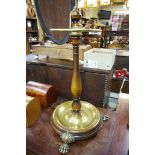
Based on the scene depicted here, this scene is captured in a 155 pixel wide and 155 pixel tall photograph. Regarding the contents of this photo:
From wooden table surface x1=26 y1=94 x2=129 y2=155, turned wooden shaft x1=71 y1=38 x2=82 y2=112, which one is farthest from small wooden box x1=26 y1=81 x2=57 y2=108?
turned wooden shaft x1=71 y1=38 x2=82 y2=112

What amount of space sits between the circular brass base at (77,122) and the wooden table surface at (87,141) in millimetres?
28

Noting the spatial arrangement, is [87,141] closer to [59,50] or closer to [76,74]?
[76,74]

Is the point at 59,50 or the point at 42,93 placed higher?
the point at 59,50

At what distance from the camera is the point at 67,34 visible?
0.59m

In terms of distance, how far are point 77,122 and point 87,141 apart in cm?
7

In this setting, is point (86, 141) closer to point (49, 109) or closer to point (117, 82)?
point (49, 109)

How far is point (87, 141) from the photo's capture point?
55cm

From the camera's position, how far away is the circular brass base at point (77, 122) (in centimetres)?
54

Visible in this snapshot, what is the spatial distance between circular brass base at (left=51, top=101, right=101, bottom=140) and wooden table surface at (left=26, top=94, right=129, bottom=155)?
3cm

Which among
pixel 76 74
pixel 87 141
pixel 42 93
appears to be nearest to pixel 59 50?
pixel 42 93

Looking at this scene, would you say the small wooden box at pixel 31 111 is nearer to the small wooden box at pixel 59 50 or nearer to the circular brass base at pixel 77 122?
the circular brass base at pixel 77 122
